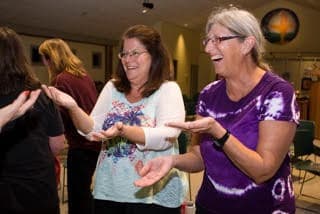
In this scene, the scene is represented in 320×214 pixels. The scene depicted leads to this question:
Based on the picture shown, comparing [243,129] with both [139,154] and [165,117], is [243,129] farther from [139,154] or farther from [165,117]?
[139,154]

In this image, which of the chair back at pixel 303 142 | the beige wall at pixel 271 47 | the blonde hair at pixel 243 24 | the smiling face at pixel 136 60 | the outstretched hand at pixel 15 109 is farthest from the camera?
the beige wall at pixel 271 47

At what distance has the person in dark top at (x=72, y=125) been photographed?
111 inches

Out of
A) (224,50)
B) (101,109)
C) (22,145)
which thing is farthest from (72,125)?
(224,50)

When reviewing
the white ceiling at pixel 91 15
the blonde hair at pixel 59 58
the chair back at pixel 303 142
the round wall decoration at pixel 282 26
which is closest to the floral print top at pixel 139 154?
the blonde hair at pixel 59 58

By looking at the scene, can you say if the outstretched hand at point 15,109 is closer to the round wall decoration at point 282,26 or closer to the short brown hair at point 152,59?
the short brown hair at point 152,59

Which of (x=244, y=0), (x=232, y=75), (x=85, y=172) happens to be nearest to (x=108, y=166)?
(x=232, y=75)

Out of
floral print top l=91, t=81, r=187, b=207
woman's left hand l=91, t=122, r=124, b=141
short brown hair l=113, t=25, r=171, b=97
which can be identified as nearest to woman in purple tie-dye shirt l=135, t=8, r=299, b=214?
woman's left hand l=91, t=122, r=124, b=141

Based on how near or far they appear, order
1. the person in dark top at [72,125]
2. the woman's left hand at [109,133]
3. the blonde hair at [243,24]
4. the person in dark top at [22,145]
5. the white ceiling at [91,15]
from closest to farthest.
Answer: the blonde hair at [243,24] → the woman's left hand at [109,133] → the person in dark top at [22,145] → the person in dark top at [72,125] → the white ceiling at [91,15]

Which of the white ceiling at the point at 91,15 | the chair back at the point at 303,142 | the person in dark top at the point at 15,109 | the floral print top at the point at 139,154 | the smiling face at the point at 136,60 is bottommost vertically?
the chair back at the point at 303,142

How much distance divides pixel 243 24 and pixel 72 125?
1796mm

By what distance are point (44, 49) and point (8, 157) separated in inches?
57.3

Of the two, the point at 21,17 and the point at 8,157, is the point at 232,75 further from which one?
the point at 21,17

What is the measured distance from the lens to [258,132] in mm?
1299

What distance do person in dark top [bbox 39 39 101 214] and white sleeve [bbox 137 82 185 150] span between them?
1.17 meters
